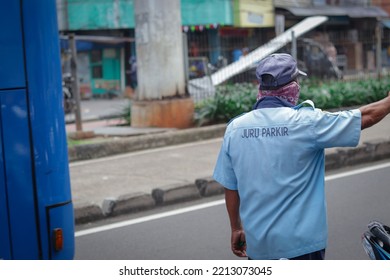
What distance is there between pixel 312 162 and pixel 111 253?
336 centimetres

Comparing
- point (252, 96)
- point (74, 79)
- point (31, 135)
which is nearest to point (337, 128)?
point (31, 135)

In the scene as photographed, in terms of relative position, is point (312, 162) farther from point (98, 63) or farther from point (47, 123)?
point (98, 63)

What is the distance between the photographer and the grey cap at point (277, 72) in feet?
9.55

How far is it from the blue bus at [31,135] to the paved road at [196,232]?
5.96 ft

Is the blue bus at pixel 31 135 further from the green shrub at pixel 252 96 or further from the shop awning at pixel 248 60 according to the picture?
the shop awning at pixel 248 60

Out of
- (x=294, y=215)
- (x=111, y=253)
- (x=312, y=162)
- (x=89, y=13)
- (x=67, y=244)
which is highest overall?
(x=89, y=13)

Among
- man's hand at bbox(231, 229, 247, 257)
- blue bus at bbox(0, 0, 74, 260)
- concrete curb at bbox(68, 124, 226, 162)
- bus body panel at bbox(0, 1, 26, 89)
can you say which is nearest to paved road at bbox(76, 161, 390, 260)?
Result: blue bus at bbox(0, 0, 74, 260)

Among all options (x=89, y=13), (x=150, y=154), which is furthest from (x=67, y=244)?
(x=89, y=13)

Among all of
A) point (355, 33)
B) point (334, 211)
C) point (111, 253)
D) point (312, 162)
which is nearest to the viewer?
point (312, 162)

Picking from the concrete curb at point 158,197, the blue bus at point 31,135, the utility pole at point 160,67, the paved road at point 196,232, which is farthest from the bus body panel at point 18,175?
the utility pole at point 160,67

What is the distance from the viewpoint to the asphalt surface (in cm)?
748

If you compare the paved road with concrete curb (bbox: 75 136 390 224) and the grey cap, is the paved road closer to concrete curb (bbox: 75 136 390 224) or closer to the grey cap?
concrete curb (bbox: 75 136 390 224)

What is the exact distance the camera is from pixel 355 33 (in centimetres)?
1564

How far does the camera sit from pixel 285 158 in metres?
2.84
